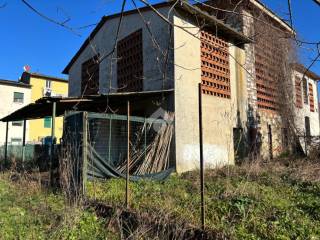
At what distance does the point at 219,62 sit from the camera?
1317 cm

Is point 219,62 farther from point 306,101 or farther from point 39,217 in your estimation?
point 306,101

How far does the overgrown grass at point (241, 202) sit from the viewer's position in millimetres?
4906

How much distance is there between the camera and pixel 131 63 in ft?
44.8

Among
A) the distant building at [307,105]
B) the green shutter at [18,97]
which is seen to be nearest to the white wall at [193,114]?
the distant building at [307,105]

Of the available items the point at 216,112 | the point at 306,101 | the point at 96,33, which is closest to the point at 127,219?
the point at 216,112

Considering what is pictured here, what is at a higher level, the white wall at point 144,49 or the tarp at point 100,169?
the white wall at point 144,49

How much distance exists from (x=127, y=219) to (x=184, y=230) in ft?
4.15

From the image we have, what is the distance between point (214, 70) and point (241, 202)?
7.77m

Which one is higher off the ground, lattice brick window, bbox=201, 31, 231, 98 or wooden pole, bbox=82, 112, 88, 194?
lattice brick window, bbox=201, 31, 231, 98

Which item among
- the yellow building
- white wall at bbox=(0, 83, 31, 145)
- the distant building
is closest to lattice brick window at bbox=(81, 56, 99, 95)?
the distant building

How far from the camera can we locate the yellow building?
3612 cm

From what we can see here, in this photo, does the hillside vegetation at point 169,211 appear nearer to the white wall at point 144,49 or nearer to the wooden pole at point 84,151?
the wooden pole at point 84,151

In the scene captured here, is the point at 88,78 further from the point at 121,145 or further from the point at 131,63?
the point at 121,145

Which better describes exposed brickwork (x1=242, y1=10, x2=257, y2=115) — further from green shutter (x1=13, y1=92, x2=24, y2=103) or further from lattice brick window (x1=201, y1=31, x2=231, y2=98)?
green shutter (x1=13, y1=92, x2=24, y2=103)
